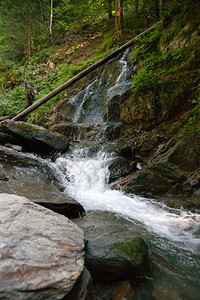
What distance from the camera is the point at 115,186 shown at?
537cm

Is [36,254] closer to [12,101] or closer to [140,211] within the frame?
[140,211]

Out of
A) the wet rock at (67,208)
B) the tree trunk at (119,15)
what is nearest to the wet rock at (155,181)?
the wet rock at (67,208)

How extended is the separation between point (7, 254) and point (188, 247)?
8.33 ft

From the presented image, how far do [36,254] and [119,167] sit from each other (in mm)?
4430

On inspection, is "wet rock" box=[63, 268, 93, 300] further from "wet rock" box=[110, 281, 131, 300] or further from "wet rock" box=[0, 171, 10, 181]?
"wet rock" box=[0, 171, 10, 181]

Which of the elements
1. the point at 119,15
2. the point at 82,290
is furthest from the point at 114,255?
the point at 119,15

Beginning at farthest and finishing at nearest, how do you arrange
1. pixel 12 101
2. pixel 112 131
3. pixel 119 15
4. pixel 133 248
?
pixel 12 101, pixel 119 15, pixel 112 131, pixel 133 248

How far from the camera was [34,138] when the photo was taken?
22.2 ft

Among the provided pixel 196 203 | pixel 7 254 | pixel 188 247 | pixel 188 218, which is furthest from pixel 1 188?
pixel 196 203

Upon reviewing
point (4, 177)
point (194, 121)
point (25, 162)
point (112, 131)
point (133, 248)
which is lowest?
point (4, 177)

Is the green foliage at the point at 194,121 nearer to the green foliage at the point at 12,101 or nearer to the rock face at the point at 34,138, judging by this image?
the rock face at the point at 34,138

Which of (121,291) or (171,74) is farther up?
(171,74)

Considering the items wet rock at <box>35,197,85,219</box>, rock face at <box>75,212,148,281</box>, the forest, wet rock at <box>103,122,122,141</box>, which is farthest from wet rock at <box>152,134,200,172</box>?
rock face at <box>75,212,148,281</box>

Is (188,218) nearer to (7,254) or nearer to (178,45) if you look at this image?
(7,254)
